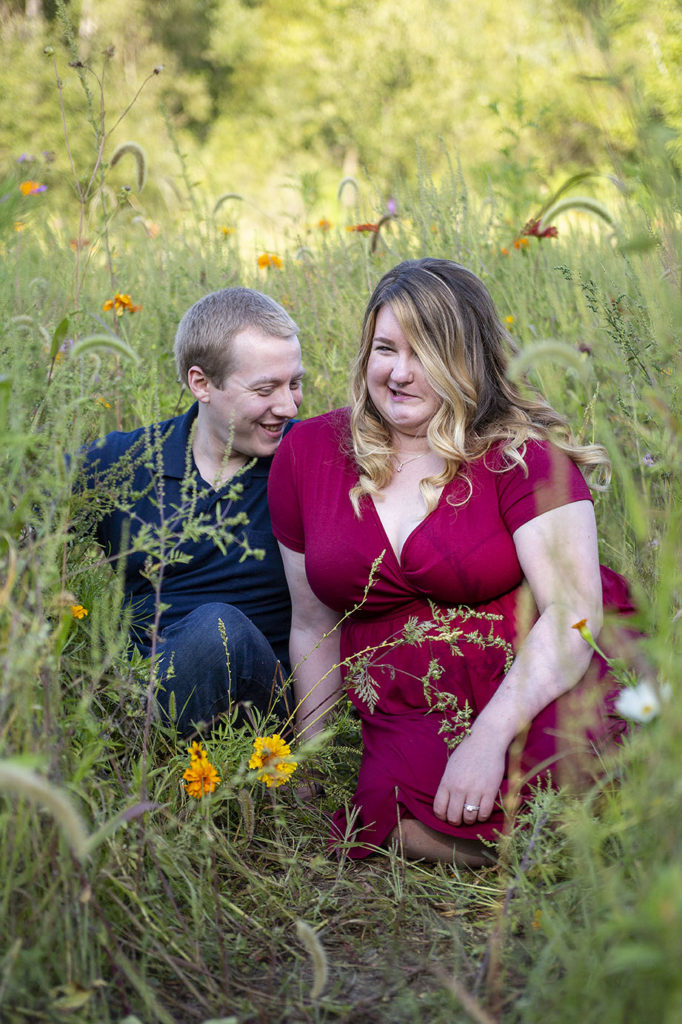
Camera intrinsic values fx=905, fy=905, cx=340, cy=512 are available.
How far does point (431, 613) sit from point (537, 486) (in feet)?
1.33

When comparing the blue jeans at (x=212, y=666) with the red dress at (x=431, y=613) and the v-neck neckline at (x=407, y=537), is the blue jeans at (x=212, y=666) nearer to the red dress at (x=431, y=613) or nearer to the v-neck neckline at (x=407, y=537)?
the red dress at (x=431, y=613)

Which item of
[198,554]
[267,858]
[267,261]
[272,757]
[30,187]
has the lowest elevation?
[267,858]

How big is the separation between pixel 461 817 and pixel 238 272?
9.88 feet

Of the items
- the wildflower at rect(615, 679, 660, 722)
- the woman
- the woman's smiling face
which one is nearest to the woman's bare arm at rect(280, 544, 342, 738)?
the woman

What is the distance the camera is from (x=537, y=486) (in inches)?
83.7

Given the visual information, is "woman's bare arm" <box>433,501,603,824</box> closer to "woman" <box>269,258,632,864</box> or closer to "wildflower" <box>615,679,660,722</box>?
"woman" <box>269,258,632,864</box>

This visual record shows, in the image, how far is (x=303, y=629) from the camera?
244cm

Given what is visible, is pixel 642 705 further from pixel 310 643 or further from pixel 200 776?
pixel 310 643

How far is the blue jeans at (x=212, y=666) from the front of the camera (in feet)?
7.28

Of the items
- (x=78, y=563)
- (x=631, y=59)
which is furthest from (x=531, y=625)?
(x=631, y=59)

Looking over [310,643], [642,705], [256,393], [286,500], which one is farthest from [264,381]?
[642,705]

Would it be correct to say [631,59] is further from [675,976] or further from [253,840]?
[253,840]

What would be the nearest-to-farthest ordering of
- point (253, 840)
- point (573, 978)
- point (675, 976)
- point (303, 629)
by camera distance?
point (675, 976), point (573, 978), point (253, 840), point (303, 629)

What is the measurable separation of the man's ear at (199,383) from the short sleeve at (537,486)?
921 mm
